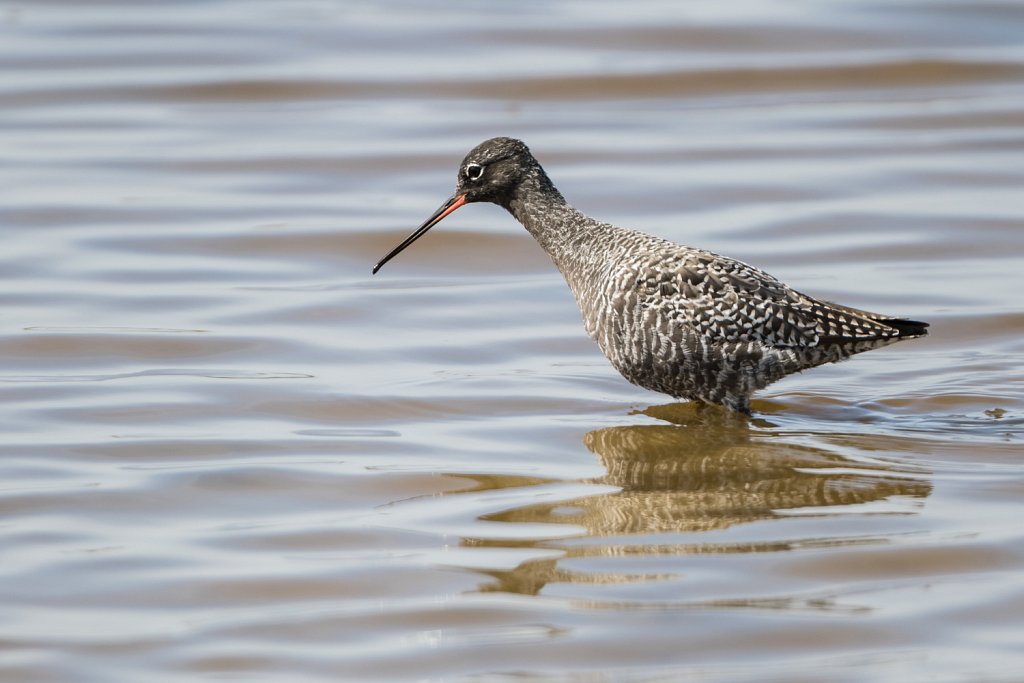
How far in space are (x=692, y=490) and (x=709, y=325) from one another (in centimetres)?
128

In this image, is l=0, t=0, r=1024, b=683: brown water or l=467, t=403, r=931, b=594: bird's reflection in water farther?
l=467, t=403, r=931, b=594: bird's reflection in water

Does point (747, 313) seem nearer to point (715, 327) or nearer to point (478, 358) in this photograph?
point (715, 327)

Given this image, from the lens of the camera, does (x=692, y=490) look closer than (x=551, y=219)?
Yes

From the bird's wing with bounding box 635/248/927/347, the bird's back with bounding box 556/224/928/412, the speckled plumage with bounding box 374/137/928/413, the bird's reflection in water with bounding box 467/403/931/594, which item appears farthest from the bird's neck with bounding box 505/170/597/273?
the bird's reflection in water with bounding box 467/403/931/594

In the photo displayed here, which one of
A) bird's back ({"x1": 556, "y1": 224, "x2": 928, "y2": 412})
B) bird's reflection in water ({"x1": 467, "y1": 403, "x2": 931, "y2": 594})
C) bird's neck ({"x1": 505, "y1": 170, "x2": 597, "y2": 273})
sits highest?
bird's neck ({"x1": 505, "y1": 170, "x2": 597, "y2": 273})

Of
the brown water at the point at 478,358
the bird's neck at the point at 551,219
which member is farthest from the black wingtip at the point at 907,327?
the bird's neck at the point at 551,219

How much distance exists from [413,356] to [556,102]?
7.12 meters

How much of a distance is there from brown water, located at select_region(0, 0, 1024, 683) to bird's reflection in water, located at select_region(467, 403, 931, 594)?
0.03 meters

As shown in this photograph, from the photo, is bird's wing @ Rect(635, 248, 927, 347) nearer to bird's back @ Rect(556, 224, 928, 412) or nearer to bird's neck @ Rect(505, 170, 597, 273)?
bird's back @ Rect(556, 224, 928, 412)

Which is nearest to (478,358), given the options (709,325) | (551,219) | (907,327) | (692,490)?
(551,219)

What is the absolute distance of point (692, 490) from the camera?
7637 millimetres

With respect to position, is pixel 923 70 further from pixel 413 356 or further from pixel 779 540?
pixel 779 540

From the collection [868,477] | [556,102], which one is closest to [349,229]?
[556,102]

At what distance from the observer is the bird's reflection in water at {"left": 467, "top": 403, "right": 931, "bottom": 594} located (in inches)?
263
